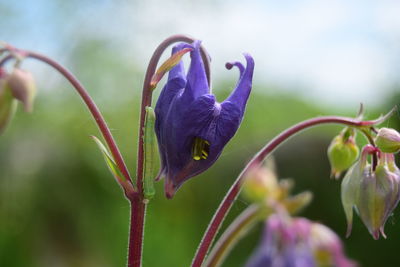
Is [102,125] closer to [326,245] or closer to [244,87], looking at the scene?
[244,87]

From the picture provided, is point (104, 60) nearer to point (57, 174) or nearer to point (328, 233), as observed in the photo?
point (57, 174)

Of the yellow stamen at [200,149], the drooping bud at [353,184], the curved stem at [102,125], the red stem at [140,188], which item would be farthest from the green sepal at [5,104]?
the drooping bud at [353,184]

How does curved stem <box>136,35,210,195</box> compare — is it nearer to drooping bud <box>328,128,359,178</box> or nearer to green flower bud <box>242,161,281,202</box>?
drooping bud <box>328,128,359,178</box>

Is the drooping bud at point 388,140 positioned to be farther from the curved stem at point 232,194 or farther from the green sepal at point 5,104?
the green sepal at point 5,104

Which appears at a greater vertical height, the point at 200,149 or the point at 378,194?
the point at 200,149

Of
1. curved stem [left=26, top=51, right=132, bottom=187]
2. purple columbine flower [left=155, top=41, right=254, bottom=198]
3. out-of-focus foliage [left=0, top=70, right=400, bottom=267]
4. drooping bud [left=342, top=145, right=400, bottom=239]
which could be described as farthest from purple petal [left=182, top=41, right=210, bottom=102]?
out-of-focus foliage [left=0, top=70, right=400, bottom=267]

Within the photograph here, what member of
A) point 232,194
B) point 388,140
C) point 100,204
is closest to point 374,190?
point 388,140
